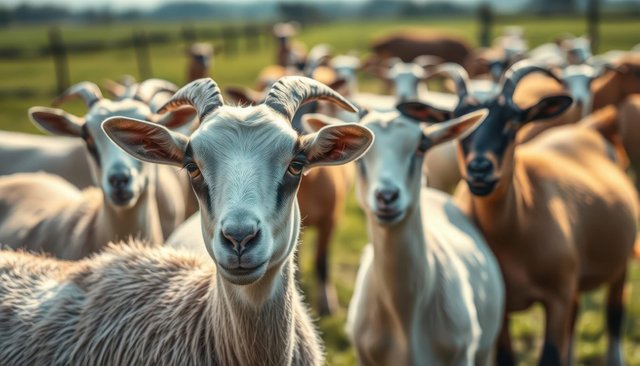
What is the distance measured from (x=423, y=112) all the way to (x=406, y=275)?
1301 mm

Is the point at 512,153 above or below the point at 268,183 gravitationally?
below

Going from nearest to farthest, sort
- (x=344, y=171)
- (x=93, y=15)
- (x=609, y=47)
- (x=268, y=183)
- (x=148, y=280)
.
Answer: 1. (x=268, y=183)
2. (x=148, y=280)
3. (x=344, y=171)
4. (x=609, y=47)
5. (x=93, y=15)

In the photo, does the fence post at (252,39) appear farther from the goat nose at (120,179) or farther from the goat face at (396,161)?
the goat face at (396,161)

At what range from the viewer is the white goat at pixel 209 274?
2.70m

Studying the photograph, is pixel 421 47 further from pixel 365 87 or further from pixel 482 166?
pixel 482 166

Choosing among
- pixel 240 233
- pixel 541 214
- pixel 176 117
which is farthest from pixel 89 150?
pixel 541 214

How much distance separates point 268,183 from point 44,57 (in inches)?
1091

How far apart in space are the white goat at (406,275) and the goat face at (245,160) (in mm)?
961

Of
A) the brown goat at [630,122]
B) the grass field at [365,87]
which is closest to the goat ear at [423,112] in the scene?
the grass field at [365,87]

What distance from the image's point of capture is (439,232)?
15.0ft

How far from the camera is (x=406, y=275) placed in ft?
13.1

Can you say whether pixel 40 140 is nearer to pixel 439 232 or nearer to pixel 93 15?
pixel 439 232

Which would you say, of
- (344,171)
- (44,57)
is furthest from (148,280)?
(44,57)

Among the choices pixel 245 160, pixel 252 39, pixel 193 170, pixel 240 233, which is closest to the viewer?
pixel 240 233
